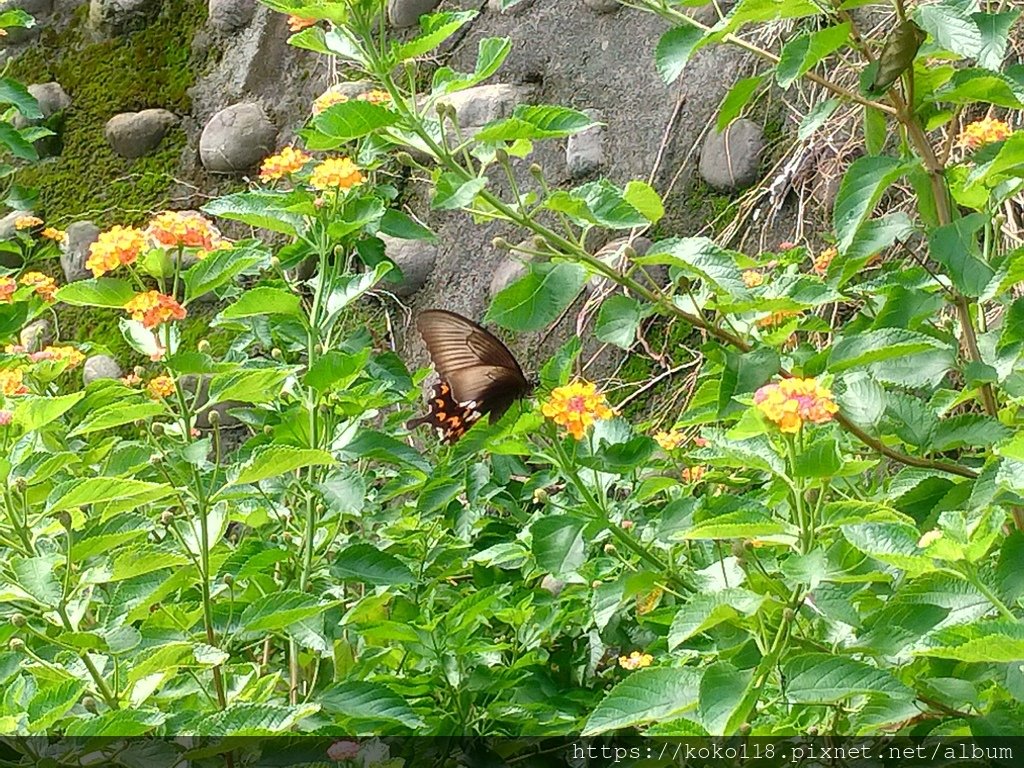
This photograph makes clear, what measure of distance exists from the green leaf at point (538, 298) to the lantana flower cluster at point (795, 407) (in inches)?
10.3

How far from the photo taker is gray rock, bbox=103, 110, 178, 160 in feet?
10.4

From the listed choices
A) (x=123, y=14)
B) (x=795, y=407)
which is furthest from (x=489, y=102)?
(x=795, y=407)

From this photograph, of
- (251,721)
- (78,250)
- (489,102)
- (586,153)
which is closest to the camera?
(251,721)

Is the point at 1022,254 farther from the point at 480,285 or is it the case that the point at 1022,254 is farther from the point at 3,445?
the point at 480,285

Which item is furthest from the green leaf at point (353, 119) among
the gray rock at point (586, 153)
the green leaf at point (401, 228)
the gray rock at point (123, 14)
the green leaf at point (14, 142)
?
the gray rock at point (123, 14)

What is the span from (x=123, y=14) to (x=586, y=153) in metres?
1.58

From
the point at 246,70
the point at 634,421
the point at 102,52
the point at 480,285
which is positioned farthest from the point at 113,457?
the point at 102,52

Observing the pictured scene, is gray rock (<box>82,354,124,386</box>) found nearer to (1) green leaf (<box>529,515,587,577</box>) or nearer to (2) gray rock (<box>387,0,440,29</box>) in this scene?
(2) gray rock (<box>387,0,440,29</box>)

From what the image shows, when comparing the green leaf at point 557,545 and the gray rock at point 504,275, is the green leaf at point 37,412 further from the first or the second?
the gray rock at point 504,275

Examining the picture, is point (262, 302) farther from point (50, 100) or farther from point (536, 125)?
point (50, 100)

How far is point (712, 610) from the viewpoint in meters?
0.81

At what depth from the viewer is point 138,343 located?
4.06ft

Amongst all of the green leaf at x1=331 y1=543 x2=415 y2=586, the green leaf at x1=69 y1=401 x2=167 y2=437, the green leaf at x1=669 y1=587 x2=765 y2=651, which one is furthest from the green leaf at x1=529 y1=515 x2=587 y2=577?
the green leaf at x1=69 y1=401 x2=167 y2=437

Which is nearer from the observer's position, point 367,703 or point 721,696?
point 721,696
